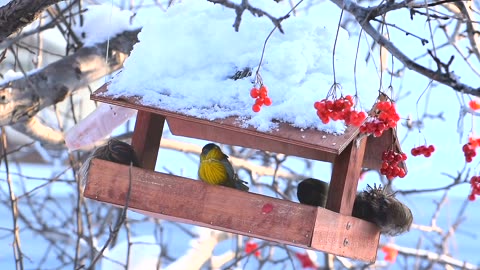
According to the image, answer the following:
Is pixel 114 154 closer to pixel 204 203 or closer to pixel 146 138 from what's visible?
pixel 146 138

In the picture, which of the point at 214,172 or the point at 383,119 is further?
the point at 214,172

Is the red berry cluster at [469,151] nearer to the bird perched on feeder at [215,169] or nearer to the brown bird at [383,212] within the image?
the brown bird at [383,212]

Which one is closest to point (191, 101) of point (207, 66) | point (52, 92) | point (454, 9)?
point (207, 66)

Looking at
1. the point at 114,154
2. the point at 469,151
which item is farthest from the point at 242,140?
the point at 469,151

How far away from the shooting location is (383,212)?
2.19 metres

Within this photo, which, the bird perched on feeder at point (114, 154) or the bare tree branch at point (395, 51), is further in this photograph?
the bird perched on feeder at point (114, 154)

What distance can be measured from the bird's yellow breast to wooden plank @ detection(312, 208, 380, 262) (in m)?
0.33

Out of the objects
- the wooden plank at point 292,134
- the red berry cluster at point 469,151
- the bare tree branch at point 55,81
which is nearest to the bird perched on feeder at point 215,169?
the wooden plank at point 292,134

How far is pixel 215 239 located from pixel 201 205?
2310mm

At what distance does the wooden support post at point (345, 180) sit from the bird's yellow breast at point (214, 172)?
32 cm

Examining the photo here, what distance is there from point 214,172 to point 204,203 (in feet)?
0.51

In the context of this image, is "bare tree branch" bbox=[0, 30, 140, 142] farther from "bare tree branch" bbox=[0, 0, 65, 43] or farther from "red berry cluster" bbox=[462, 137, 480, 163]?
"red berry cluster" bbox=[462, 137, 480, 163]

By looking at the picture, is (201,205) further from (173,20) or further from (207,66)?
(173,20)

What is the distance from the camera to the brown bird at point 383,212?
7.18 ft
